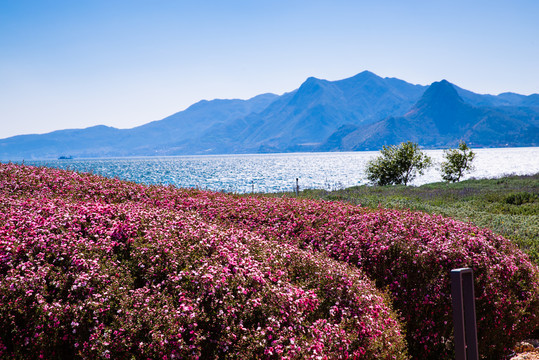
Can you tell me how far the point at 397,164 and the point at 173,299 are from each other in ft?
Result: 146

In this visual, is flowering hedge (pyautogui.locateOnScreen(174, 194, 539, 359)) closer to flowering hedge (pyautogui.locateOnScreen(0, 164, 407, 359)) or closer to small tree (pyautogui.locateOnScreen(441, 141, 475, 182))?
flowering hedge (pyautogui.locateOnScreen(0, 164, 407, 359))

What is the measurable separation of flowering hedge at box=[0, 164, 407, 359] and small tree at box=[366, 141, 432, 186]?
4220cm

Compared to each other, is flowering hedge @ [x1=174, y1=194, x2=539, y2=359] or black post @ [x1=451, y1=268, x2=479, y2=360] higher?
black post @ [x1=451, y1=268, x2=479, y2=360]

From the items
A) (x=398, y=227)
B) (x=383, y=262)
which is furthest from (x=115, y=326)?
(x=398, y=227)

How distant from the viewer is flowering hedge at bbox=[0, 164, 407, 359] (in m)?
4.41

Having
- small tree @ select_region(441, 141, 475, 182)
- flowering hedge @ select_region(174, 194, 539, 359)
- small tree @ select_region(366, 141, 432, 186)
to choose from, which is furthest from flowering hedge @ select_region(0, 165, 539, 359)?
small tree @ select_region(441, 141, 475, 182)

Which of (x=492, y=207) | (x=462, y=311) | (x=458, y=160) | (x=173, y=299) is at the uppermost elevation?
(x=458, y=160)

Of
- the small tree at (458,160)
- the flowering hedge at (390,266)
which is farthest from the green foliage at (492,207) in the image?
the small tree at (458,160)

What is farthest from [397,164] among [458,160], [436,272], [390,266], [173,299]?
[173,299]

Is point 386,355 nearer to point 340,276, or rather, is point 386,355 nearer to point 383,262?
point 340,276

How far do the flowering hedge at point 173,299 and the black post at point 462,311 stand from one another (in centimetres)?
180

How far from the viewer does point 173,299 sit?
189 inches

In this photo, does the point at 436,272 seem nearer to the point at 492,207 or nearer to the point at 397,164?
the point at 492,207

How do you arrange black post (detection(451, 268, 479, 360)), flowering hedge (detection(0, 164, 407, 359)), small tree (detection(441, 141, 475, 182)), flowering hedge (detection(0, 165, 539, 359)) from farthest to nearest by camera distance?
small tree (detection(441, 141, 475, 182))
flowering hedge (detection(0, 165, 539, 359))
flowering hedge (detection(0, 164, 407, 359))
black post (detection(451, 268, 479, 360))
